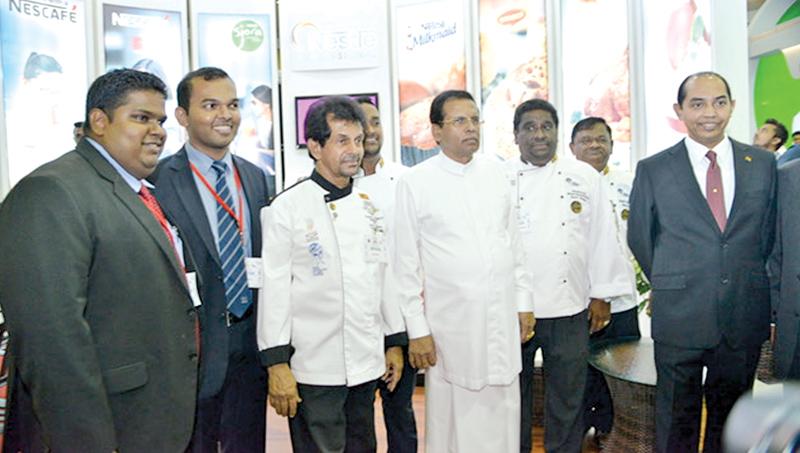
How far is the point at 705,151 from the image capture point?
2387 millimetres

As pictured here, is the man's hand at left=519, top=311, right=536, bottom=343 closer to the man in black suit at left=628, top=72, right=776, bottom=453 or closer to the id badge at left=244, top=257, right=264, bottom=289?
the man in black suit at left=628, top=72, right=776, bottom=453

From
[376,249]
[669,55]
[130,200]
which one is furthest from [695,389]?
[669,55]

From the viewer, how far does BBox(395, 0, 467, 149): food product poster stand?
5.64 metres

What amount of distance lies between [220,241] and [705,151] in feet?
5.75

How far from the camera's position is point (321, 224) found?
2145mm

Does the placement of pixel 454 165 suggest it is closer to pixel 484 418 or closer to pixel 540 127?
pixel 540 127

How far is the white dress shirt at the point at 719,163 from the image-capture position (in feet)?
7.68

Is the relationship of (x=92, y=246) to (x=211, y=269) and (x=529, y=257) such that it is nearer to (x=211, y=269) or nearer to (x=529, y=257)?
(x=211, y=269)

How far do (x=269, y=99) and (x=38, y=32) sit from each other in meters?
1.93

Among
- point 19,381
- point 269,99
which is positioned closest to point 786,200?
point 19,381

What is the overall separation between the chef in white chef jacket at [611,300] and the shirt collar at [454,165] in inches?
38.6

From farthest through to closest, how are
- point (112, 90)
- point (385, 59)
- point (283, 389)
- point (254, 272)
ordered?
1. point (385, 59)
2. point (254, 272)
3. point (283, 389)
4. point (112, 90)

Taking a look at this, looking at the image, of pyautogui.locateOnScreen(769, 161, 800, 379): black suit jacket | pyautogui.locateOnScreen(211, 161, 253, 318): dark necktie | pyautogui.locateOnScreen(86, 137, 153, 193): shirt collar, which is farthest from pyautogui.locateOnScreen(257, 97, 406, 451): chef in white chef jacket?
pyautogui.locateOnScreen(769, 161, 800, 379): black suit jacket

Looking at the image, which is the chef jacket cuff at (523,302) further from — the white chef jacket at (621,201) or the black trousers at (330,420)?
the white chef jacket at (621,201)
